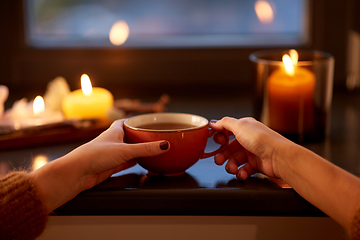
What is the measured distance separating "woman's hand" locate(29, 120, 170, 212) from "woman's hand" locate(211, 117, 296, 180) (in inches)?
4.6

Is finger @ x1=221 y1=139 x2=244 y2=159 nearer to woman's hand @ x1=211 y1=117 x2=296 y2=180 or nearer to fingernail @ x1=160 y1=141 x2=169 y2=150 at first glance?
A: woman's hand @ x1=211 y1=117 x2=296 y2=180

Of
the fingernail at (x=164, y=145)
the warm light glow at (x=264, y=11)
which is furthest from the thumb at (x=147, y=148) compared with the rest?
the warm light glow at (x=264, y=11)

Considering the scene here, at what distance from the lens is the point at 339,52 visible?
4.01ft

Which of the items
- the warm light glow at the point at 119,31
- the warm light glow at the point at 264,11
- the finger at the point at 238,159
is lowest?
the finger at the point at 238,159

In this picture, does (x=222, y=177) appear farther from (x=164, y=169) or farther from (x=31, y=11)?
(x=31, y=11)

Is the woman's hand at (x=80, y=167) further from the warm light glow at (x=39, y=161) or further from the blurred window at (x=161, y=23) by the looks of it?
the blurred window at (x=161, y=23)

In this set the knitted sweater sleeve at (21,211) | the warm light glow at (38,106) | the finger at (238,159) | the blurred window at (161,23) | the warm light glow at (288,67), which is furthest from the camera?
the blurred window at (161,23)

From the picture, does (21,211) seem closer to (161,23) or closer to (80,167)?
(80,167)

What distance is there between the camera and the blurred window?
126cm

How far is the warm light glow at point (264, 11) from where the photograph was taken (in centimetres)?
126

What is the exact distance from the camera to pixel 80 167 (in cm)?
54

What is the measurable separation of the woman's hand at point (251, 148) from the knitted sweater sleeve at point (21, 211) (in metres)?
0.30

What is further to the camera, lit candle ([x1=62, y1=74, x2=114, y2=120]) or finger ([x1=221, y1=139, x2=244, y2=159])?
lit candle ([x1=62, y1=74, x2=114, y2=120])

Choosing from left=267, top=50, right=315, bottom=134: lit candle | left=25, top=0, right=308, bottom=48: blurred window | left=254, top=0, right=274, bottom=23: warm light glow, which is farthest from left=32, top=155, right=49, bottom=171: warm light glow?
left=254, top=0, right=274, bottom=23: warm light glow
